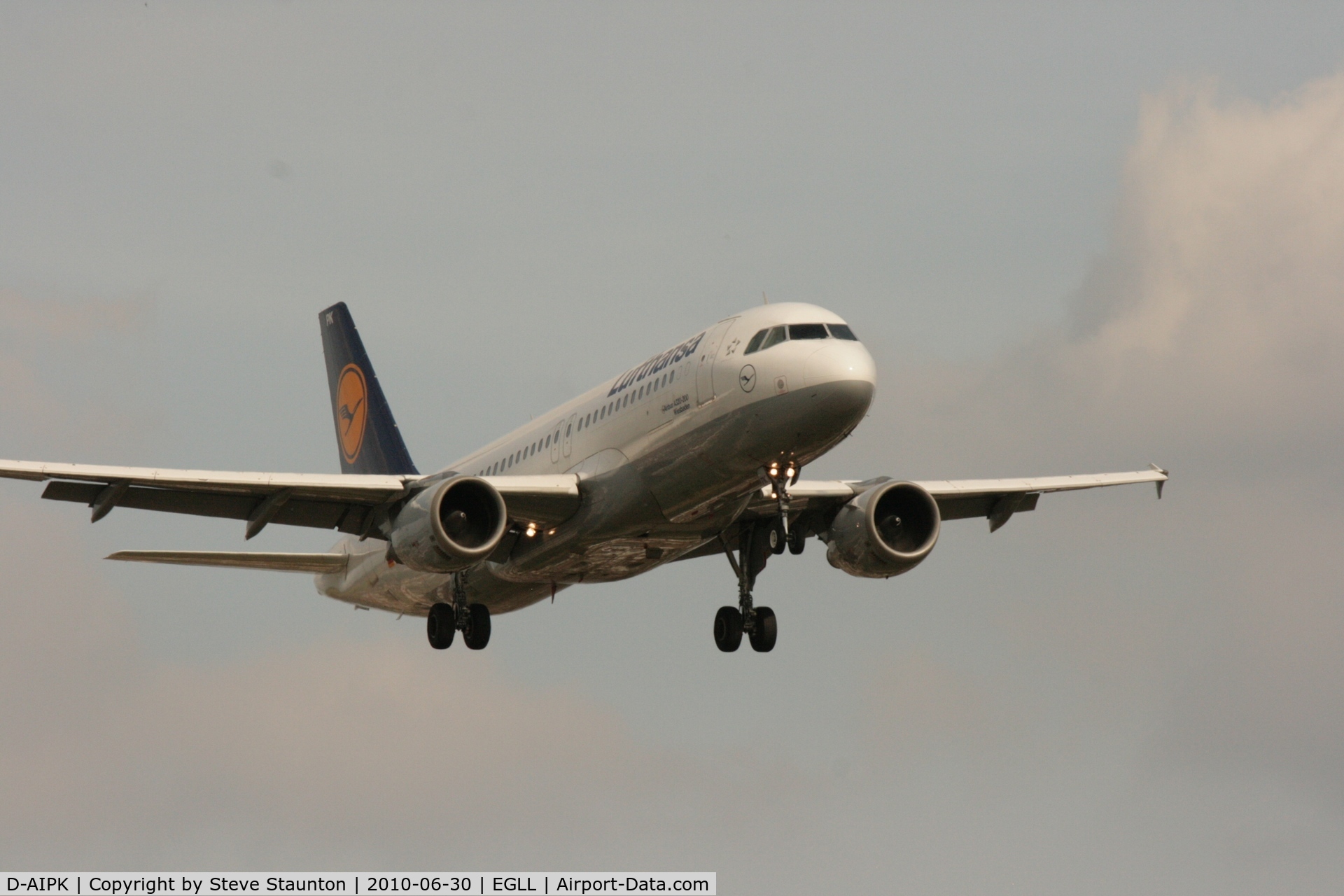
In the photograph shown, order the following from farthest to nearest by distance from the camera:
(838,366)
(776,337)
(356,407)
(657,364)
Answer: (356,407), (657,364), (776,337), (838,366)

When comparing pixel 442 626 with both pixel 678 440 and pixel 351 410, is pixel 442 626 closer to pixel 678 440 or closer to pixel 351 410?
pixel 678 440

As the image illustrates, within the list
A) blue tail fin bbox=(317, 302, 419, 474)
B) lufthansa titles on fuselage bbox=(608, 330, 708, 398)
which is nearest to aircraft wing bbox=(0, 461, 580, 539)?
lufthansa titles on fuselage bbox=(608, 330, 708, 398)

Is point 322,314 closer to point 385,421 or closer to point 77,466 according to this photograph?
point 385,421

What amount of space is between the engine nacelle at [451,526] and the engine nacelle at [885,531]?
7102 millimetres

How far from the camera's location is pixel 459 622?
38.6 m

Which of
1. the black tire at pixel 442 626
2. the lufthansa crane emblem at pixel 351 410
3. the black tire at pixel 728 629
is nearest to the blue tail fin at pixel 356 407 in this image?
the lufthansa crane emblem at pixel 351 410

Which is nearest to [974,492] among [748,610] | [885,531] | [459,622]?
[885,531]

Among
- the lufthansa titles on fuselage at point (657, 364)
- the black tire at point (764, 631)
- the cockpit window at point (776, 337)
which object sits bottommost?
the black tire at point (764, 631)

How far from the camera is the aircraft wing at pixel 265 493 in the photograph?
33.7 m

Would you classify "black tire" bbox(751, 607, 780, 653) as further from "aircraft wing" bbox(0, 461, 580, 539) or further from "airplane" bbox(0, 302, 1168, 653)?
"aircraft wing" bbox(0, 461, 580, 539)

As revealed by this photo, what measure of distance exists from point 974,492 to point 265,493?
1544 cm

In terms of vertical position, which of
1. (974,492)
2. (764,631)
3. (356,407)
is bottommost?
(764,631)

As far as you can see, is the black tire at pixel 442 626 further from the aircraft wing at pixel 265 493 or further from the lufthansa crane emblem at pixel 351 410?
the lufthansa crane emblem at pixel 351 410

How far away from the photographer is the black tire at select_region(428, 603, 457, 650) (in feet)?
127
